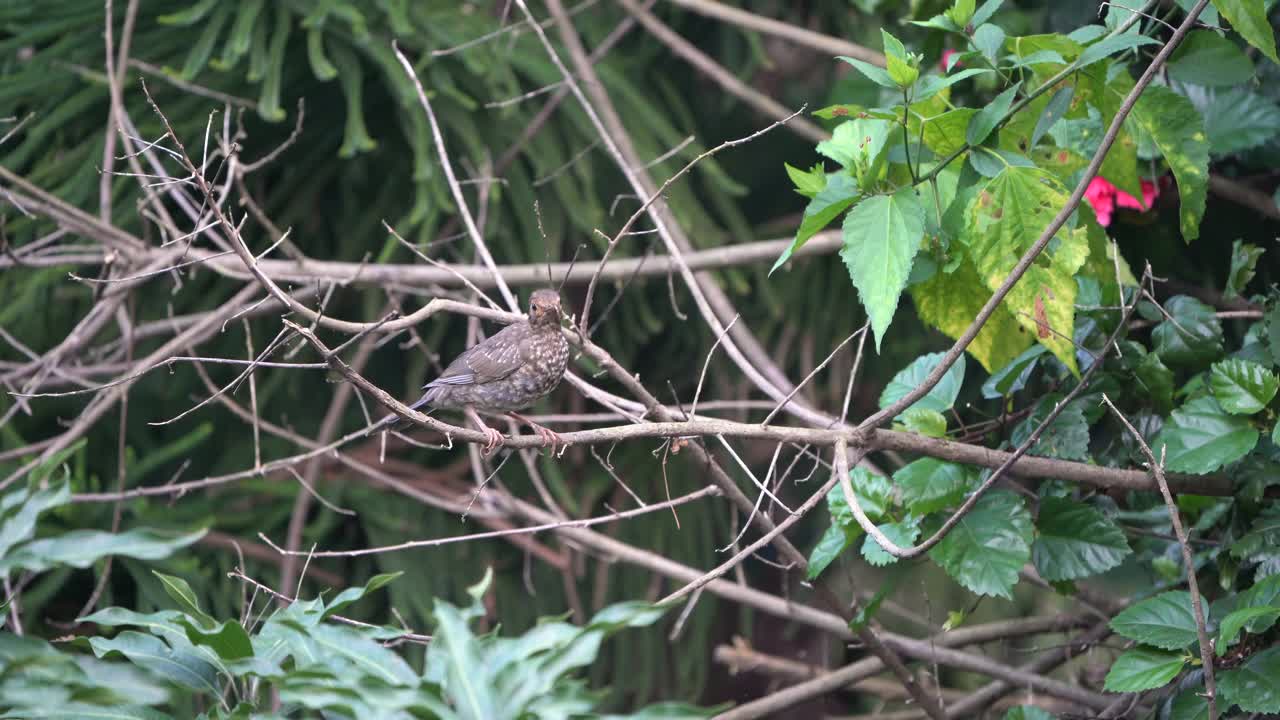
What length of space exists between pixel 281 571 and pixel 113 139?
132 centimetres

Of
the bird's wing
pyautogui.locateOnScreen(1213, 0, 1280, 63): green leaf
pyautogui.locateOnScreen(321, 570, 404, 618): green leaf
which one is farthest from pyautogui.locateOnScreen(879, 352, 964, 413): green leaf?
pyautogui.locateOnScreen(321, 570, 404, 618): green leaf

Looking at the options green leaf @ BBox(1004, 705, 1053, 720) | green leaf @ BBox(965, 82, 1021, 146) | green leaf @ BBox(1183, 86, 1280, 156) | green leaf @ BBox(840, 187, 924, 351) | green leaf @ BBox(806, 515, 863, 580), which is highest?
green leaf @ BBox(965, 82, 1021, 146)

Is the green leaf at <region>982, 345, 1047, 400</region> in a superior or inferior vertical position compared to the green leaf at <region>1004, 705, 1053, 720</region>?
superior

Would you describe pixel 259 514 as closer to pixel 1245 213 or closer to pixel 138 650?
pixel 138 650

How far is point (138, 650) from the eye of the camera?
6.13ft

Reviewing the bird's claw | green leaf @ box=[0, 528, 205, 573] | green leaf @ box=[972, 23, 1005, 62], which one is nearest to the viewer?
green leaf @ box=[0, 528, 205, 573]

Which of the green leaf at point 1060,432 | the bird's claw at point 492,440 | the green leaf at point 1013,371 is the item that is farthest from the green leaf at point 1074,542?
the bird's claw at point 492,440

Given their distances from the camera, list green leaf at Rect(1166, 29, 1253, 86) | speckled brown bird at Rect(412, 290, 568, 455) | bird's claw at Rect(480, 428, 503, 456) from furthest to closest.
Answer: speckled brown bird at Rect(412, 290, 568, 455), green leaf at Rect(1166, 29, 1253, 86), bird's claw at Rect(480, 428, 503, 456)

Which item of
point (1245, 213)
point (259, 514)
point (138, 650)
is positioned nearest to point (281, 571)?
point (259, 514)

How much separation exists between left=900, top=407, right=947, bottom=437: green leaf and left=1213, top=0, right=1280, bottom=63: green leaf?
81cm

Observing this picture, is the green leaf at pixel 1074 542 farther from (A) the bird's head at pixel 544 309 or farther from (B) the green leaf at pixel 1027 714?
(A) the bird's head at pixel 544 309

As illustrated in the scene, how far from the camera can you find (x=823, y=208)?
1929 millimetres

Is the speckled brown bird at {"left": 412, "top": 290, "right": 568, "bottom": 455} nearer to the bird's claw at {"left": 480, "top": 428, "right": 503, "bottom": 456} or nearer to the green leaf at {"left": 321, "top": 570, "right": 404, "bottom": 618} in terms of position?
the bird's claw at {"left": 480, "top": 428, "right": 503, "bottom": 456}

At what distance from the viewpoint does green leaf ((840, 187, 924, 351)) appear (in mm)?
1787
